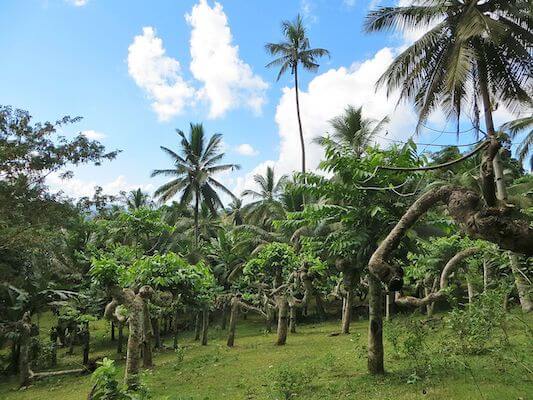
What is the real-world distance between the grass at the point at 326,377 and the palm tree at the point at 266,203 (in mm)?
12774

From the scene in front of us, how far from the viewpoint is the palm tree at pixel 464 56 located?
14016 mm

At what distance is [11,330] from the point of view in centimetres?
1703

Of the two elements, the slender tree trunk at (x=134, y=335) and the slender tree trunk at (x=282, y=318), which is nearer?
the slender tree trunk at (x=134, y=335)

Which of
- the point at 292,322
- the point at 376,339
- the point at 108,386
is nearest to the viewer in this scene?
the point at 108,386

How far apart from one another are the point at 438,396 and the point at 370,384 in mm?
1588

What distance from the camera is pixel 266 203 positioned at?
30.6 m

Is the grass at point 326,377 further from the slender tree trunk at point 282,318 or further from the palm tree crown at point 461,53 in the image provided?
the palm tree crown at point 461,53

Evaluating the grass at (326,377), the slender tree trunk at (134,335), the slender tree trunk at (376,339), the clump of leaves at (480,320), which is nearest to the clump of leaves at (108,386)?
the grass at (326,377)

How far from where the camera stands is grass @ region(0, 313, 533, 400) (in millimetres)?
7344

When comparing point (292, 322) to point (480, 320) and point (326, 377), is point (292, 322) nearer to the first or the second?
point (326, 377)

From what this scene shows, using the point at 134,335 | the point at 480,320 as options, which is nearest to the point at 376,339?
the point at 480,320

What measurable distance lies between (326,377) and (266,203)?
2134 cm

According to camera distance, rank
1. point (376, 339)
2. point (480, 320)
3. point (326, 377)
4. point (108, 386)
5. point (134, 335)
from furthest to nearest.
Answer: point (326, 377)
point (376, 339)
point (134, 335)
point (480, 320)
point (108, 386)

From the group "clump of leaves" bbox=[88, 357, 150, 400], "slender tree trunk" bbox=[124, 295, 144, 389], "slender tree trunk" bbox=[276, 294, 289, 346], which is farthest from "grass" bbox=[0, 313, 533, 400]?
"clump of leaves" bbox=[88, 357, 150, 400]
